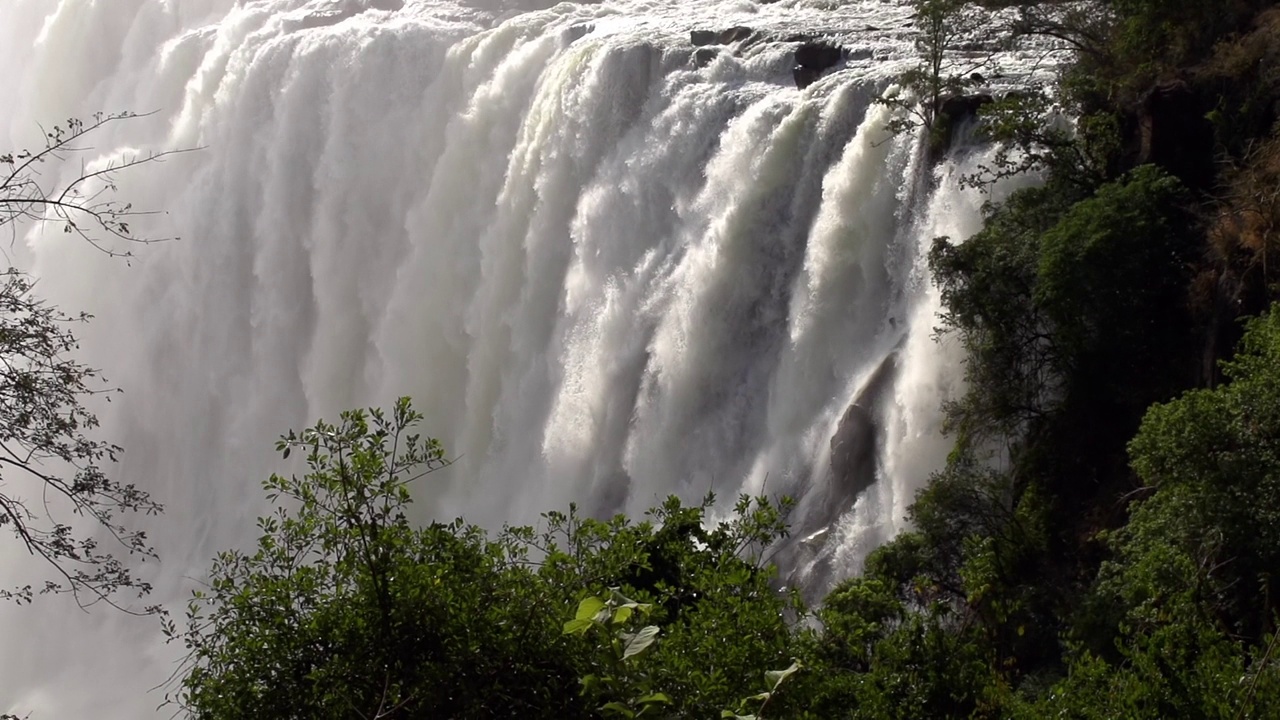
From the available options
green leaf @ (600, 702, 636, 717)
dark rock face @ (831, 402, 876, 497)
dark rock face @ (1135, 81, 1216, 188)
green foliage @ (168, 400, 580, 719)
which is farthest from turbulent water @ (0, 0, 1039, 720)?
green leaf @ (600, 702, 636, 717)

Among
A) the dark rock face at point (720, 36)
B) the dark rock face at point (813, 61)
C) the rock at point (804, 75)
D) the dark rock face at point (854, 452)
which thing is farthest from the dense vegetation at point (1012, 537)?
the dark rock face at point (720, 36)

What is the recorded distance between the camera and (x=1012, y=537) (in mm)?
13523

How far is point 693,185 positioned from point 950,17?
5.05 metres

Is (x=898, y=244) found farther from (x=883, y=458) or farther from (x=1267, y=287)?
(x=1267, y=287)

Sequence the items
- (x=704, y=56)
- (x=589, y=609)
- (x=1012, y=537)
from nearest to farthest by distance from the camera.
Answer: (x=589, y=609), (x=1012, y=537), (x=704, y=56)

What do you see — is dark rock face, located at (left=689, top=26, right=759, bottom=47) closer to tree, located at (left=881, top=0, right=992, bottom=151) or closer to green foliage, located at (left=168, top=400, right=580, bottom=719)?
tree, located at (left=881, top=0, right=992, bottom=151)

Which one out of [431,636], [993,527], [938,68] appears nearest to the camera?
[431,636]

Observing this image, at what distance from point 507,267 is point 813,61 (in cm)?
754

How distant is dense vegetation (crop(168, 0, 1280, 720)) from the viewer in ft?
18.5

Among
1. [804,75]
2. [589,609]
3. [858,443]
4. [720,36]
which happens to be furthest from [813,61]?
[589,609]

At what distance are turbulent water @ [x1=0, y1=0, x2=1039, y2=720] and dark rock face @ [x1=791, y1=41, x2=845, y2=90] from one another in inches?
12.1

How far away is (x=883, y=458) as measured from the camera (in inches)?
631

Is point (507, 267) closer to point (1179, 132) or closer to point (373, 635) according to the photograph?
point (1179, 132)

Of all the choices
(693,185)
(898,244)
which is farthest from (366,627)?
(693,185)
